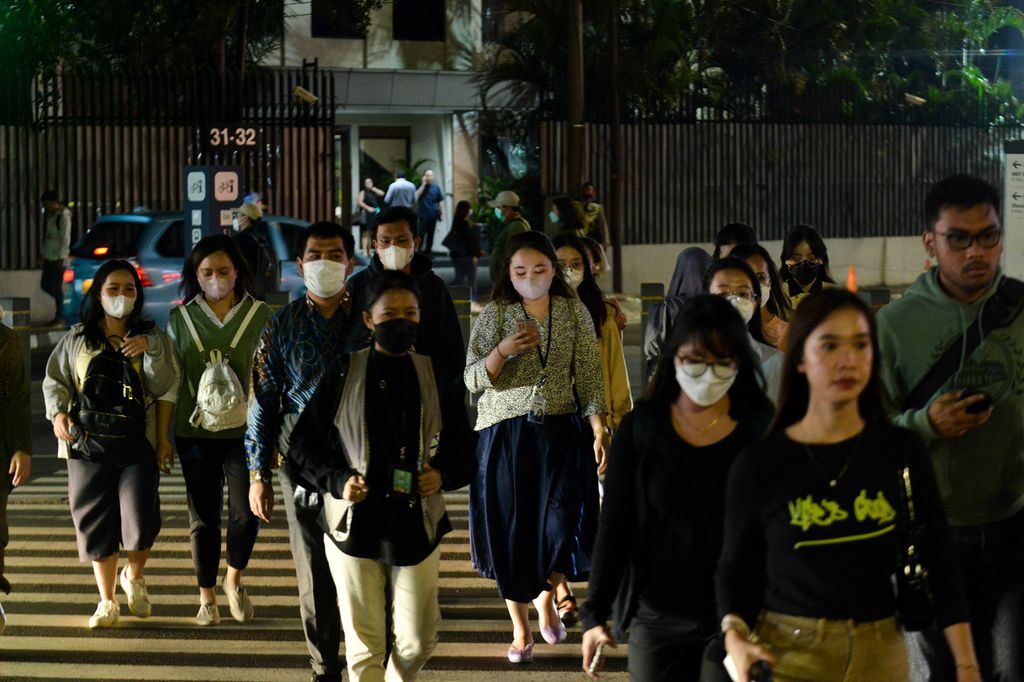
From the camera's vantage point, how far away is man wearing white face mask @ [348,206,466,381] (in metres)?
6.73

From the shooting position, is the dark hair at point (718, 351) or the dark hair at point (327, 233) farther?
the dark hair at point (327, 233)

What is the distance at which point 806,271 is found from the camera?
8.29 meters

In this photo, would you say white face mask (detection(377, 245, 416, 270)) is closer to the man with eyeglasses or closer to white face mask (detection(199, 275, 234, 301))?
white face mask (detection(199, 275, 234, 301))

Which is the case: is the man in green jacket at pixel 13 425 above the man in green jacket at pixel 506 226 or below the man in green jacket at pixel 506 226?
below

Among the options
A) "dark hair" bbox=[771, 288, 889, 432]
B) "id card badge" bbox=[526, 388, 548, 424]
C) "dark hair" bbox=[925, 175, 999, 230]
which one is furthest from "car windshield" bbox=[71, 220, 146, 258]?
"dark hair" bbox=[771, 288, 889, 432]

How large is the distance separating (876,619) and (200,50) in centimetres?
2437

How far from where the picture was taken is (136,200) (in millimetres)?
22797

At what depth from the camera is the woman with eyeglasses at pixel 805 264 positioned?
327 inches

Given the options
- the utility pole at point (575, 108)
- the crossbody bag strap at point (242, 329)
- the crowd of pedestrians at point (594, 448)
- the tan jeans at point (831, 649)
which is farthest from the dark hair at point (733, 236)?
the utility pole at point (575, 108)

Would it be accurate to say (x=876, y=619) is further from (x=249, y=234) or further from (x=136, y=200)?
(x=136, y=200)

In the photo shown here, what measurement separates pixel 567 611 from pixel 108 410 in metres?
2.20

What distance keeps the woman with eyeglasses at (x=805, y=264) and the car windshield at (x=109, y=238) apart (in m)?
11.6

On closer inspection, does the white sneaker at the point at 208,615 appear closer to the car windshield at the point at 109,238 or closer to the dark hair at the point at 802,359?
the dark hair at the point at 802,359

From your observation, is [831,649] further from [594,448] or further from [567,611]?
[567,611]
